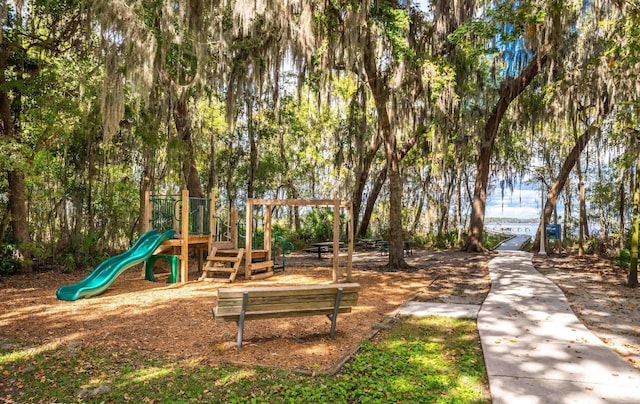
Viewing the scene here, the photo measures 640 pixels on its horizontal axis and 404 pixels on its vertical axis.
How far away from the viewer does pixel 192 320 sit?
6113mm

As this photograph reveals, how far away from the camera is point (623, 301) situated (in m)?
7.60

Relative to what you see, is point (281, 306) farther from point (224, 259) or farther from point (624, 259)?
point (624, 259)

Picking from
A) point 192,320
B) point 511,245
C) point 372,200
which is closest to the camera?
point 192,320

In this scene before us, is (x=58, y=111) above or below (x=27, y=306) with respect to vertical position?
above

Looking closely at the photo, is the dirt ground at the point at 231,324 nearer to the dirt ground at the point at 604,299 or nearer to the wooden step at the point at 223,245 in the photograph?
the dirt ground at the point at 604,299

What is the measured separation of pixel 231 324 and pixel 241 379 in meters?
2.05

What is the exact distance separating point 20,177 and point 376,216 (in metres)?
25.0

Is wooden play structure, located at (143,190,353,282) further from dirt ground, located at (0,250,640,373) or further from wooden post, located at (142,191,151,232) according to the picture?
Answer: dirt ground, located at (0,250,640,373)

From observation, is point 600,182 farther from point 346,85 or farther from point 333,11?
point 333,11

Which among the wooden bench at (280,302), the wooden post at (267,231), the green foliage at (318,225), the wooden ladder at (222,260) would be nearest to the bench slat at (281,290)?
the wooden bench at (280,302)

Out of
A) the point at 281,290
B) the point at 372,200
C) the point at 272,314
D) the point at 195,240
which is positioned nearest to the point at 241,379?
the point at 272,314

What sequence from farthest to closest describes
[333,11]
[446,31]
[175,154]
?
[175,154] → [446,31] → [333,11]

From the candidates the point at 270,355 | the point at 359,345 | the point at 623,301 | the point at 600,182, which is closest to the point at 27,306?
the point at 270,355

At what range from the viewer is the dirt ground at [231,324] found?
4812mm
